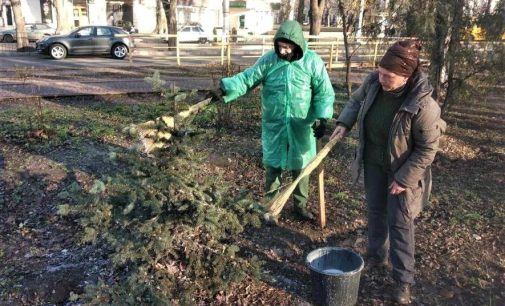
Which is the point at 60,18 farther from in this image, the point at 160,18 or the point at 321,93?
the point at 321,93

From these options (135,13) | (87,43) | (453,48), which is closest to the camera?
(453,48)

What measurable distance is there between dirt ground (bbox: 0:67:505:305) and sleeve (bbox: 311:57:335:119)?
3.19 feet

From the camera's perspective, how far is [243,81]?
11.7 ft

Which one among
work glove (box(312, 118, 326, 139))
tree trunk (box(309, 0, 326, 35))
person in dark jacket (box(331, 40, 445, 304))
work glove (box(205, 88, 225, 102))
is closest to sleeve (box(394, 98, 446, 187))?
person in dark jacket (box(331, 40, 445, 304))

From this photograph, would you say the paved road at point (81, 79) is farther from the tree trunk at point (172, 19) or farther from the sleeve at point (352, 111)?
the sleeve at point (352, 111)

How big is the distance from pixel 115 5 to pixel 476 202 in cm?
3680

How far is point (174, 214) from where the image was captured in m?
2.76

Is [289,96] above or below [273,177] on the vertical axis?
above

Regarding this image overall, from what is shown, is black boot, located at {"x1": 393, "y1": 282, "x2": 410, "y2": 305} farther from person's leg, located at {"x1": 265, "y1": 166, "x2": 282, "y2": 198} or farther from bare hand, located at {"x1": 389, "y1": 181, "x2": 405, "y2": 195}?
person's leg, located at {"x1": 265, "y1": 166, "x2": 282, "y2": 198}

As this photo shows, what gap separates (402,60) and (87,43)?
1841cm

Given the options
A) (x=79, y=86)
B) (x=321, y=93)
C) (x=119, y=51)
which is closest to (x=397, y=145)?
(x=321, y=93)

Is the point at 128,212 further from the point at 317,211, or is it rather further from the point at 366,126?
the point at 317,211

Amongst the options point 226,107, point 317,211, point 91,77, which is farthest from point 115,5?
point 317,211

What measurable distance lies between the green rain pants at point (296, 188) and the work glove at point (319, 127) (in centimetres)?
36
